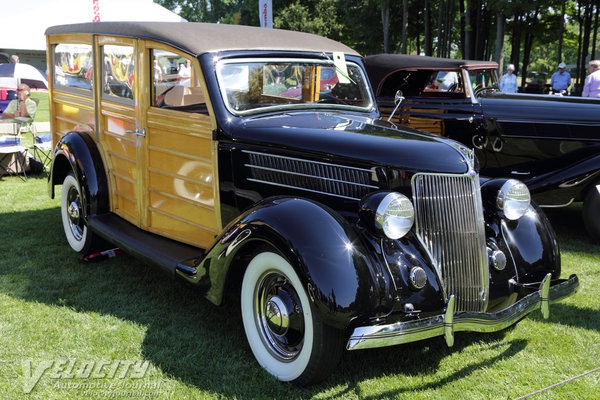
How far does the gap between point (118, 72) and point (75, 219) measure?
152 centimetres

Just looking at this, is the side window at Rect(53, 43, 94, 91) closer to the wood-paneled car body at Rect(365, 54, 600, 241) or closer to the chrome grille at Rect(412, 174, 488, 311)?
the chrome grille at Rect(412, 174, 488, 311)

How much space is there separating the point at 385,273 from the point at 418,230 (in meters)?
0.33

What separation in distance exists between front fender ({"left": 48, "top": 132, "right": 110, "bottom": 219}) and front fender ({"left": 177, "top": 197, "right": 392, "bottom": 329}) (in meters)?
2.07

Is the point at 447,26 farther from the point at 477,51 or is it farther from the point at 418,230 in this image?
the point at 418,230

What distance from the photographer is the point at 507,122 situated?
6.11m

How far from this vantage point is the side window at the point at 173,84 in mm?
3682

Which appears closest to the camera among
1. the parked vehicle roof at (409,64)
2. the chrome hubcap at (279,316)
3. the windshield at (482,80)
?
the chrome hubcap at (279,316)

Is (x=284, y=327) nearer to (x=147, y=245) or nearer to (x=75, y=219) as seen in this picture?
(x=147, y=245)

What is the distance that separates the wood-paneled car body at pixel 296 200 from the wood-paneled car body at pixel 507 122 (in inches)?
99.6

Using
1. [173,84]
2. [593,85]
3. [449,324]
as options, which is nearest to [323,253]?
[449,324]

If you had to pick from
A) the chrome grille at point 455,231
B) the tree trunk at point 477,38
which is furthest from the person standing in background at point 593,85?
the tree trunk at point 477,38

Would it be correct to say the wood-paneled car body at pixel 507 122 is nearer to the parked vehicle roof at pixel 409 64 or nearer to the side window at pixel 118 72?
the parked vehicle roof at pixel 409 64

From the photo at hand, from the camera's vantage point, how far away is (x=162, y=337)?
3334 millimetres

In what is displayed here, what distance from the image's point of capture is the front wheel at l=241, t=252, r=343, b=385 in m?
2.60
